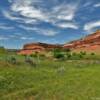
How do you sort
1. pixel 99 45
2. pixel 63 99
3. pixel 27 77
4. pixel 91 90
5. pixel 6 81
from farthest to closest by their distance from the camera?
pixel 99 45 < pixel 27 77 < pixel 6 81 < pixel 91 90 < pixel 63 99

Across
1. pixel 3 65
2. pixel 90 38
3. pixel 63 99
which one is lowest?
pixel 63 99

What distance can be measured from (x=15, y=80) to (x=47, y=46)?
98350mm

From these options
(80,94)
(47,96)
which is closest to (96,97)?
(80,94)

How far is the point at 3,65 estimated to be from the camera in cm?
3612

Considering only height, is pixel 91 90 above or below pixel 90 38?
below

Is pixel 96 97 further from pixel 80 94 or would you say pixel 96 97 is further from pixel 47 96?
pixel 47 96

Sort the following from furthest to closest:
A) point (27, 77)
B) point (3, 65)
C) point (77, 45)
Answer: point (77, 45), point (3, 65), point (27, 77)

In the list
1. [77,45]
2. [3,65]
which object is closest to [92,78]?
[3,65]

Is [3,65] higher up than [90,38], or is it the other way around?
[90,38]

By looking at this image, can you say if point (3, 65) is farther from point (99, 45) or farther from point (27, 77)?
point (99, 45)

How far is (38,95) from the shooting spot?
885 inches

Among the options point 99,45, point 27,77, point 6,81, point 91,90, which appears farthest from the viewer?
point 99,45

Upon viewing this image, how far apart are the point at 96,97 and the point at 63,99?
8.19 feet

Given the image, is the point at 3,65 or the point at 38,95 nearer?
the point at 38,95
